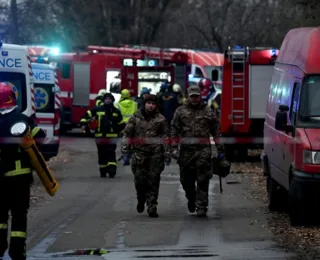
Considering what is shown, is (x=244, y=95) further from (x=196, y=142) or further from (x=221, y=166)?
(x=196, y=142)

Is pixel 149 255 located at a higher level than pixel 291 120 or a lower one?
lower

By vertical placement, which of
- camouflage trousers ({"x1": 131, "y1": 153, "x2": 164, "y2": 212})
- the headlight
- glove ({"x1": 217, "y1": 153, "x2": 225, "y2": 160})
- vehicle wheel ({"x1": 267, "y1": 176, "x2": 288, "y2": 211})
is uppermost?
the headlight

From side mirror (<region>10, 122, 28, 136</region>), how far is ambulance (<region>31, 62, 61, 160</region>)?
40.1ft

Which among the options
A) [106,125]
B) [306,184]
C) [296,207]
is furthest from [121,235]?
[106,125]

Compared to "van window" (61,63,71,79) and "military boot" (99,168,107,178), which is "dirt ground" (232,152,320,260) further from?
"van window" (61,63,71,79)

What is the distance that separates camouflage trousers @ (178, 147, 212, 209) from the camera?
14.2m

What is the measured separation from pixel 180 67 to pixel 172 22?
20722 millimetres

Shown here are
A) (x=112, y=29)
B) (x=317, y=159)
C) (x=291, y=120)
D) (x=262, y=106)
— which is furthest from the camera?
(x=112, y=29)

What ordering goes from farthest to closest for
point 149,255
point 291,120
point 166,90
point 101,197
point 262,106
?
point 166,90 < point 262,106 < point 101,197 < point 291,120 < point 149,255

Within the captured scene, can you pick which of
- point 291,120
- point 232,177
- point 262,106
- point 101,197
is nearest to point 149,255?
point 291,120

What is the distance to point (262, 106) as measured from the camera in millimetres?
24578

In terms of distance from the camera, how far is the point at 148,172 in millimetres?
14438

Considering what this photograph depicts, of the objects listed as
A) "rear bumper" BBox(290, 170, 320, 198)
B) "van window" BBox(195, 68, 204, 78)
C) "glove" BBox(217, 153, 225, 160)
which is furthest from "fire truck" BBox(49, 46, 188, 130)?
"rear bumper" BBox(290, 170, 320, 198)

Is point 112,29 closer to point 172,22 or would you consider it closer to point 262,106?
point 172,22
